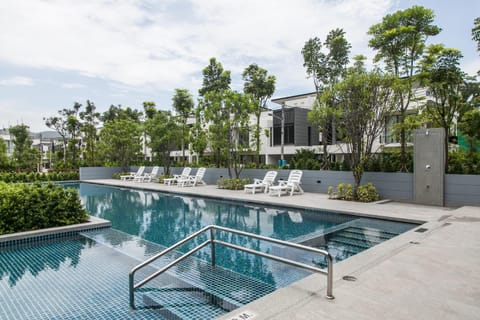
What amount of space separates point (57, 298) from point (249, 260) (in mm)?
2944

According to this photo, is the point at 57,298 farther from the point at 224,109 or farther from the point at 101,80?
the point at 101,80

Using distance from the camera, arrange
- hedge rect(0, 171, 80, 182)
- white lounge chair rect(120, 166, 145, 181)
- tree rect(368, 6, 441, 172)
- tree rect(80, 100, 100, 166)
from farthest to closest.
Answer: tree rect(80, 100, 100, 166), white lounge chair rect(120, 166, 145, 181), hedge rect(0, 171, 80, 182), tree rect(368, 6, 441, 172)

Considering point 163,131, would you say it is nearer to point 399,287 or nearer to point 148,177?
point 148,177

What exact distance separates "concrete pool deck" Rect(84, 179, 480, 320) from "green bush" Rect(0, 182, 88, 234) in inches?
235

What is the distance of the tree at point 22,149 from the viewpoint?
29.2 m

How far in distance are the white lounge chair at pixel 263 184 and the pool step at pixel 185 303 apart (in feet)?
32.0

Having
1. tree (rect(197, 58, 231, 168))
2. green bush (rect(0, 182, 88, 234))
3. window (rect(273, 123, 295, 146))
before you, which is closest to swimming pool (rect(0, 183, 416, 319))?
green bush (rect(0, 182, 88, 234))

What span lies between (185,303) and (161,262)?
1765mm

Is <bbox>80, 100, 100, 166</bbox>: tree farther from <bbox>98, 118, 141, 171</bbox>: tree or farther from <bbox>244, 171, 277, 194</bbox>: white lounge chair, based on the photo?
<bbox>244, 171, 277, 194</bbox>: white lounge chair

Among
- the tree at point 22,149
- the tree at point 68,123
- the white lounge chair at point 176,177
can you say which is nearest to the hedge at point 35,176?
the tree at point 68,123

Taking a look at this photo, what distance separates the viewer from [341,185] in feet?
38.8

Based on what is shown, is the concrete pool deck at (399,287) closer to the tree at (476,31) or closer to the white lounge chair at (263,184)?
the tree at (476,31)

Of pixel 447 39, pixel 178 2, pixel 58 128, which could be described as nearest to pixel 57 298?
pixel 178 2

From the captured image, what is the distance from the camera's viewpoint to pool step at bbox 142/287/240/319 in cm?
361
